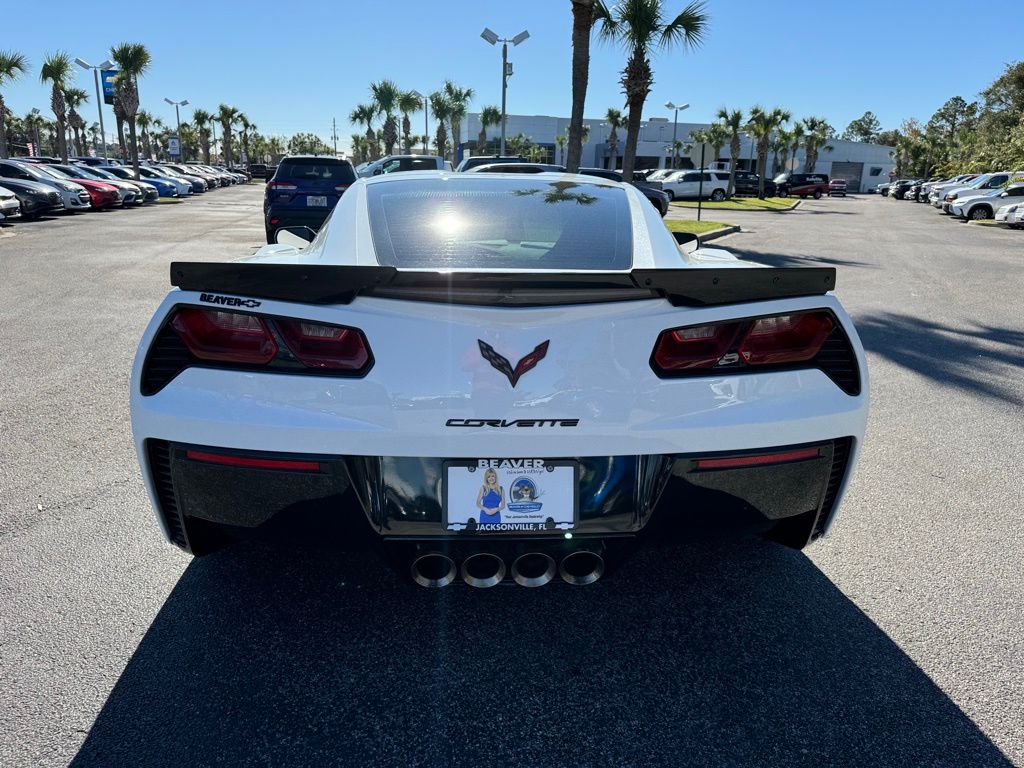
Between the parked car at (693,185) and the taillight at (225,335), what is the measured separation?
38.5 m

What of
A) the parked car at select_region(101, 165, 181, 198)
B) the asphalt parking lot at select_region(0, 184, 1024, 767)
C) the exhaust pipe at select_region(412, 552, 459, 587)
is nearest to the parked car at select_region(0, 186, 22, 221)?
the parked car at select_region(101, 165, 181, 198)

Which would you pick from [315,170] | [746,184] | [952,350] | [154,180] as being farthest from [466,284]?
[746,184]

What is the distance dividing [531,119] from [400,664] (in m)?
88.6

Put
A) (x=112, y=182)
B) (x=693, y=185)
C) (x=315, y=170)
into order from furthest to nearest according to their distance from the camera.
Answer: (x=693, y=185) → (x=112, y=182) → (x=315, y=170)

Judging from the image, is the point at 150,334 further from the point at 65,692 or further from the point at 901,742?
the point at 901,742

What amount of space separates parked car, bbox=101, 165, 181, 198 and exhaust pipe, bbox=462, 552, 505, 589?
1400 inches

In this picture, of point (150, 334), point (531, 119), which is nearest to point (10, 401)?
point (150, 334)

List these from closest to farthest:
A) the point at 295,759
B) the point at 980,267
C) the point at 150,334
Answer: the point at 295,759 → the point at 150,334 → the point at 980,267

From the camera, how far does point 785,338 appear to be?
2252mm

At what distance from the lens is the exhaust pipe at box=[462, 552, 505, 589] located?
221 cm

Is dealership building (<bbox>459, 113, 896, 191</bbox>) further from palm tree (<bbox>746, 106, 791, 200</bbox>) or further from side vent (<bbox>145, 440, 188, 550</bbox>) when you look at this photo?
side vent (<bbox>145, 440, 188, 550</bbox>)

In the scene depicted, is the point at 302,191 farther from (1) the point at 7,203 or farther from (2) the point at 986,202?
(2) the point at 986,202

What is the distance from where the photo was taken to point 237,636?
7.93ft

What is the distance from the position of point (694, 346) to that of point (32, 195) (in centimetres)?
2328
